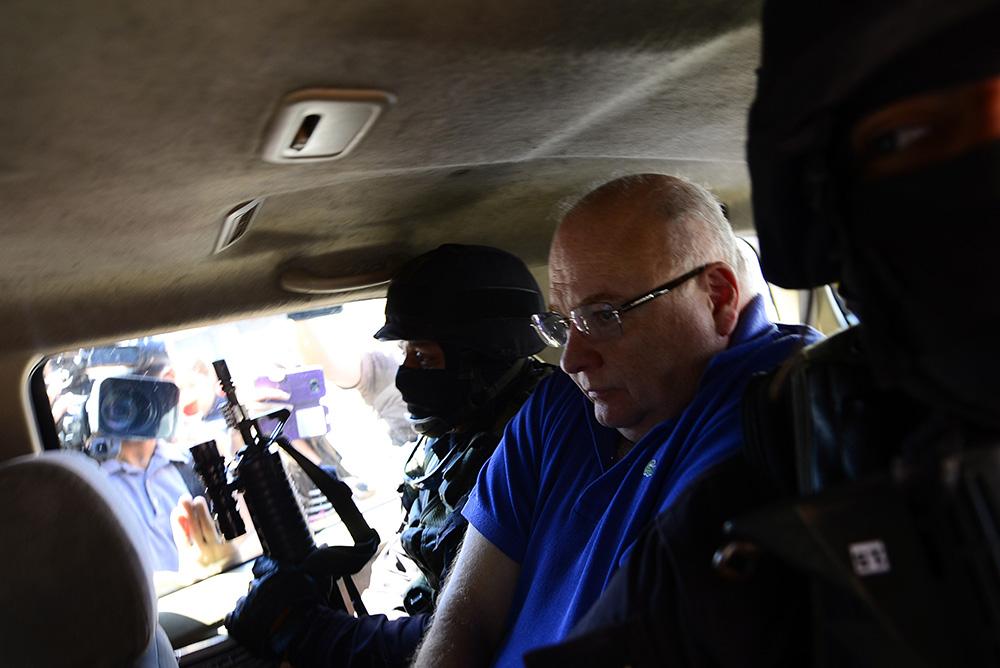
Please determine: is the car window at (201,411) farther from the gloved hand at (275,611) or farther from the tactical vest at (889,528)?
the tactical vest at (889,528)

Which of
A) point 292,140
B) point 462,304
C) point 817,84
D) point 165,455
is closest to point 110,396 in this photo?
point 165,455

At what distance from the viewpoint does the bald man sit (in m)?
1.43

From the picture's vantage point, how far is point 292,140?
139 cm

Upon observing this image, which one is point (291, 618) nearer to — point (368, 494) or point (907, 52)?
point (368, 494)

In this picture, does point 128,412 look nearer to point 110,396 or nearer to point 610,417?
point 110,396

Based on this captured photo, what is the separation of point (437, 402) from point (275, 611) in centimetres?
72

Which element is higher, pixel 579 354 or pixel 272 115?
pixel 272 115

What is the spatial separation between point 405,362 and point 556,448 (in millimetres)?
865

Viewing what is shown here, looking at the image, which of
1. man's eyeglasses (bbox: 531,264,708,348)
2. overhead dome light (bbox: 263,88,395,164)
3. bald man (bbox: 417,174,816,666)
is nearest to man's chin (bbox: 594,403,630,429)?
bald man (bbox: 417,174,816,666)

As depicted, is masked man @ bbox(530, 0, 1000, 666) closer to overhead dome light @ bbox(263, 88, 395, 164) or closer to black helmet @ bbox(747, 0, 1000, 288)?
black helmet @ bbox(747, 0, 1000, 288)

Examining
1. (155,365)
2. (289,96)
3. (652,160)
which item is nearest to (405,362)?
(155,365)

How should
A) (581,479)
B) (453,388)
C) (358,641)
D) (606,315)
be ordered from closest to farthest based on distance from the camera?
(606,315) → (581,479) → (358,641) → (453,388)

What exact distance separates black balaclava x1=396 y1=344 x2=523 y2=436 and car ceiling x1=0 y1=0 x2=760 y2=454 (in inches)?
15.5

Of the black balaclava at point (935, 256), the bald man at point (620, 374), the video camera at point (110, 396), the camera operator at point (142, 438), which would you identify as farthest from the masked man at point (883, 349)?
the video camera at point (110, 396)
